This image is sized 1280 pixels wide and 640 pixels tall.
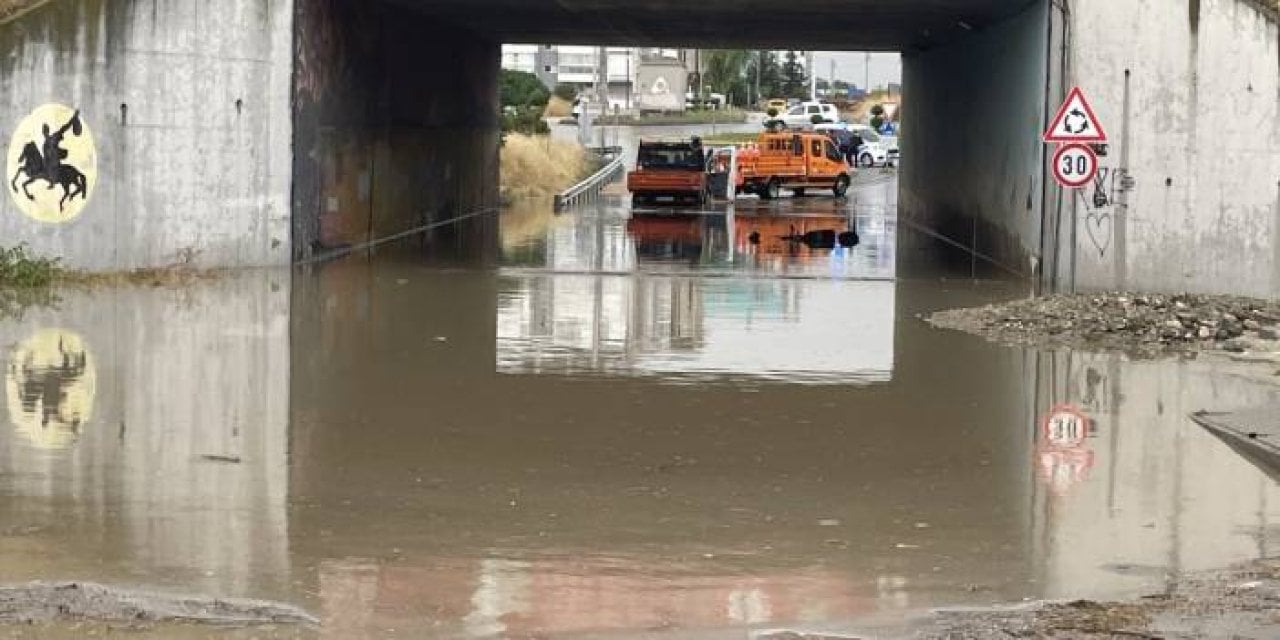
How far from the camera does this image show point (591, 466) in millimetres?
11508

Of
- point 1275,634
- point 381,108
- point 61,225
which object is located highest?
point 381,108

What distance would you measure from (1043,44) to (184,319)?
41.4 ft

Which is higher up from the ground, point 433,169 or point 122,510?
point 433,169

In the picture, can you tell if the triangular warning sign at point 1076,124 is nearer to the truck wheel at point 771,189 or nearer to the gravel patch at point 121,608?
the gravel patch at point 121,608

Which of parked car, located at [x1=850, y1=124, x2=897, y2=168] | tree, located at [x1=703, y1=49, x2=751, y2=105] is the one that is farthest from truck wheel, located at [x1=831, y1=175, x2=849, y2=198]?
tree, located at [x1=703, y1=49, x2=751, y2=105]

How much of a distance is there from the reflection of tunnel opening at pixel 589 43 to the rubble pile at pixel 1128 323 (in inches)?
183

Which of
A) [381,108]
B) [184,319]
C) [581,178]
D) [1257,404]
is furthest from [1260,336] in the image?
[581,178]

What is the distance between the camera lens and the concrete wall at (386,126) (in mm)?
25656

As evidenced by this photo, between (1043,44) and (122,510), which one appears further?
(1043,44)

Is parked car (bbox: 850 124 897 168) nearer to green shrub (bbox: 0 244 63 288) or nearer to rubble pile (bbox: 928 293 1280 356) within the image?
rubble pile (bbox: 928 293 1280 356)

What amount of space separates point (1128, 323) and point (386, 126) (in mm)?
16843

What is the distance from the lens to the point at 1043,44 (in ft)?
81.4

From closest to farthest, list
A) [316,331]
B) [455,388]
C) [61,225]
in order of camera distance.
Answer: [455,388]
[316,331]
[61,225]

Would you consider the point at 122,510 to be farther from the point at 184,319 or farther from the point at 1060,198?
the point at 1060,198
